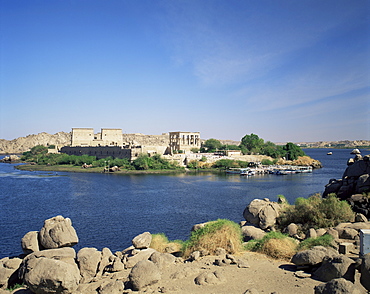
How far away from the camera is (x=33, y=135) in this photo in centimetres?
14412

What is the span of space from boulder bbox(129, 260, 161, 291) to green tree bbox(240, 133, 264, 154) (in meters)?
65.5

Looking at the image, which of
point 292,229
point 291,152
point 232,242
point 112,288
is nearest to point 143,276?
point 112,288

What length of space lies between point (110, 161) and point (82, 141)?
21469mm

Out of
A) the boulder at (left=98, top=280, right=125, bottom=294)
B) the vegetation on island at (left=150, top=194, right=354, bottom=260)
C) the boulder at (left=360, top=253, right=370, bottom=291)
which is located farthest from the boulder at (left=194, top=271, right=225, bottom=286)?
the boulder at (left=360, top=253, right=370, bottom=291)

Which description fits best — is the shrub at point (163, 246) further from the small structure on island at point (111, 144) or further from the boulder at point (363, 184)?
the small structure on island at point (111, 144)

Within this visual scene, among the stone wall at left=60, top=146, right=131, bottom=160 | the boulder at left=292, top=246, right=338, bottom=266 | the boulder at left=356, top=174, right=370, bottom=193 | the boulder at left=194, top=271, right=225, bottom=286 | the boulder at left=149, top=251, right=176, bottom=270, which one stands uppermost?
the stone wall at left=60, top=146, right=131, bottom=160

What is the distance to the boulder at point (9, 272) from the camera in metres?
9.44

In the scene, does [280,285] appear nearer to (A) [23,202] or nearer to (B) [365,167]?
(B) [365,167]

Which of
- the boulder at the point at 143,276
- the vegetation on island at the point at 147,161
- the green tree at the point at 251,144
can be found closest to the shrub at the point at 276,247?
the boulder at the point at 143,276

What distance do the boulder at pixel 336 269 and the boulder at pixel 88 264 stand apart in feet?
19.4

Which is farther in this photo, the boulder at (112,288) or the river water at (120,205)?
the river water at (120,205)

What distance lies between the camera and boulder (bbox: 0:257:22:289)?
9438mm

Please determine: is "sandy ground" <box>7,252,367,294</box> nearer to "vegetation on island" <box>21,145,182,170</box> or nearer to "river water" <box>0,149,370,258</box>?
"river water" <box>0,149,370,258</box>

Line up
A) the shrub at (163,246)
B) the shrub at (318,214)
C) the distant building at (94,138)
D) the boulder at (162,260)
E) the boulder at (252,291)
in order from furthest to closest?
the distant building at (94,138)
the shrub at (318,214)
the shrub at (163,246)
the boulder at (162,260)
the boulder at (252,291)
